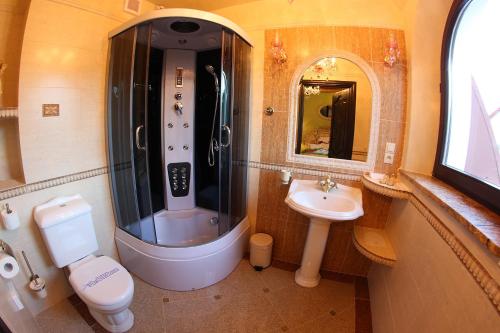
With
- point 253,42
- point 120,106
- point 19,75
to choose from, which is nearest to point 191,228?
point 120,106

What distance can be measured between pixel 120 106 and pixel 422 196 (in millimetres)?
2197

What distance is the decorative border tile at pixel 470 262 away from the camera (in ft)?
2.13

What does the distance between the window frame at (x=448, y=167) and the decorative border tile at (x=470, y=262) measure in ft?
0.65

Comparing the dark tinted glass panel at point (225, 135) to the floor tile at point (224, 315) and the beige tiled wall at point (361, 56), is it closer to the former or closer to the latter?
the beige tiled wall at point (361, 56)

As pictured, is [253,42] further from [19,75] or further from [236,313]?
[236,313]

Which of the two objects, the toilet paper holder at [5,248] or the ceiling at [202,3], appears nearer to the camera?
the toilet paper holder at [5,248]

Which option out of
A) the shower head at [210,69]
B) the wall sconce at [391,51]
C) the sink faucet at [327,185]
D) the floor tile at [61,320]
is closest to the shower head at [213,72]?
the shower head at [210,69]

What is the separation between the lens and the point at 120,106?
1731 millimetres

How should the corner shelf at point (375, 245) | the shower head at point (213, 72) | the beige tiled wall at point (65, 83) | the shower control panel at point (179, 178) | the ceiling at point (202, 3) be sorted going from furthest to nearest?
the shower control panel at point (179, 178) < the shower head at point (213, 72) < the ceiling at point (202, 3) < the corner shelf at point (375, 245) < the beige tiled wall at point (65, 83)

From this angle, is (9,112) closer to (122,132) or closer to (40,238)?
(122,132)

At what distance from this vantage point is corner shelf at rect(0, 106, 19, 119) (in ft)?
4.18

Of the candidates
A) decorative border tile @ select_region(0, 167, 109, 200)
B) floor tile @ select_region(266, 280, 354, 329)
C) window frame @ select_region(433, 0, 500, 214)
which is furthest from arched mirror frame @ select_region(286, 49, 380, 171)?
decorative border tile @ select_region(0, 167, 109, 200)

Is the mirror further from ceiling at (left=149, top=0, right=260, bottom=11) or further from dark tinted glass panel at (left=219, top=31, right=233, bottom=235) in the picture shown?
ceiling at (left=149, top=0, right=260, bottom=11)

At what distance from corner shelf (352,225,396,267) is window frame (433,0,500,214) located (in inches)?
23.3
